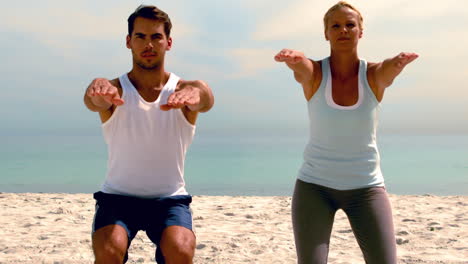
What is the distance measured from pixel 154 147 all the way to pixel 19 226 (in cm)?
669

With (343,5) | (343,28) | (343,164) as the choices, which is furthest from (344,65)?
(343,164)

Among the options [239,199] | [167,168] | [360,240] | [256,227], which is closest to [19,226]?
[256,227]

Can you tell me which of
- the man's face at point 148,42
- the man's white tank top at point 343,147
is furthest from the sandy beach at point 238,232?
the man's face at point 148,42

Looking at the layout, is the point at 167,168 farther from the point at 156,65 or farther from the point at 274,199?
the point at 274,199

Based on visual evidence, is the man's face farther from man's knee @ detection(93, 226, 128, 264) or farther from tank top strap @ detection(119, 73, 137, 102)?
man's knee @ detection(93, 226, 128, 264)

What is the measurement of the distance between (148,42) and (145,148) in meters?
0.83

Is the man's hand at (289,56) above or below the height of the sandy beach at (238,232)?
above

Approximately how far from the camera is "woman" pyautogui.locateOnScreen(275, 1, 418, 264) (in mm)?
3738

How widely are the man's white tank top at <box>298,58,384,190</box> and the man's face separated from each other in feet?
4.38

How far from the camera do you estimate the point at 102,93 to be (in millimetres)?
3402

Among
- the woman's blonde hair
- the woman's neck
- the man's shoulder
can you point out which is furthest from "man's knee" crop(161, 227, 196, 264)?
the woman's blonde hair

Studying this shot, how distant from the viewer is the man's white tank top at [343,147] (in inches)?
149

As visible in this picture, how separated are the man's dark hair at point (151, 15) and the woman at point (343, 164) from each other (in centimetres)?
91

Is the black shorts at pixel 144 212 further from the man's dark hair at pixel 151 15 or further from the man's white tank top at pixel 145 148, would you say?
the man's dark hair at pixel 151 15
